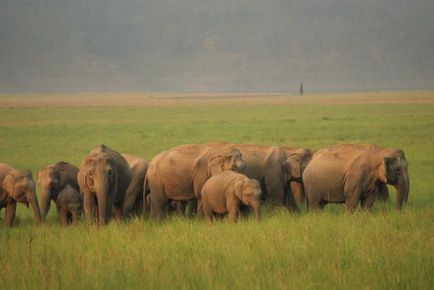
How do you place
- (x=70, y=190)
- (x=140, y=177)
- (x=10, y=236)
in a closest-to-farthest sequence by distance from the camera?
1. (x=10, y=236)
2. (x=70, y=190)
3. (x=140, y=177)

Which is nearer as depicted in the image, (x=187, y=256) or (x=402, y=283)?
(x=402, y=283)

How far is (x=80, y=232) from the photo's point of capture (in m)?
14.1

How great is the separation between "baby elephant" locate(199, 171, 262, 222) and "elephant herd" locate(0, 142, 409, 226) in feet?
0.06

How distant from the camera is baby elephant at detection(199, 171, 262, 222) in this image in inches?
587

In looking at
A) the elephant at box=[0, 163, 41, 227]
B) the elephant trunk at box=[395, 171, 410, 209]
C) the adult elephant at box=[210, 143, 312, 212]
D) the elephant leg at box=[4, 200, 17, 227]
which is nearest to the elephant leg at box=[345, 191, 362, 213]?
the elephant trunk at box=[395, 171, 410, 209]

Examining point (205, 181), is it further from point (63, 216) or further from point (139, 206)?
point (63, 216)

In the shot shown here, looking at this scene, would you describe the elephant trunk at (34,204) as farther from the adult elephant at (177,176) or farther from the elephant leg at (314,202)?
the elephant leg at (314,202)

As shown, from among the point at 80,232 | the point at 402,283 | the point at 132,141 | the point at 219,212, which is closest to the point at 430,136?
the point at 132,141

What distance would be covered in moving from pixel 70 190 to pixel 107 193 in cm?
186

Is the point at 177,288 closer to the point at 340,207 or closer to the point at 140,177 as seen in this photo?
the point at 140,177

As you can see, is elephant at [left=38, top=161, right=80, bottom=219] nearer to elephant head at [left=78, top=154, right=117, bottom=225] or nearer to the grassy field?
the grassy field

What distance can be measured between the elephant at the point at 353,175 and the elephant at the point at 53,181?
452cm

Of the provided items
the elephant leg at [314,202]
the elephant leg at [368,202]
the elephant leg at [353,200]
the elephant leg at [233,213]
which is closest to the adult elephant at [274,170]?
the elephant leg at [314,202]

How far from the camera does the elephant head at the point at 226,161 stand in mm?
16531
